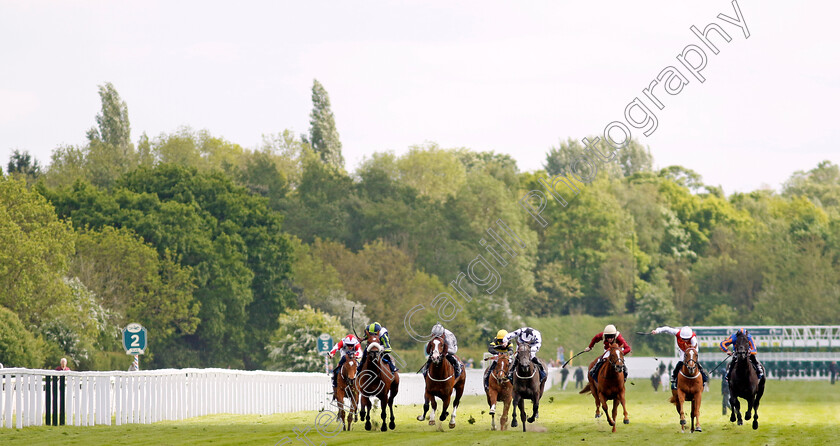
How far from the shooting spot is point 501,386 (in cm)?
2316

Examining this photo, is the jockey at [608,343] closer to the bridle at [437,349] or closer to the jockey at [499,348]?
the jockey at [499,348]

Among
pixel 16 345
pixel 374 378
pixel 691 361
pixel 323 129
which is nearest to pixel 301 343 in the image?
pixel 16 345

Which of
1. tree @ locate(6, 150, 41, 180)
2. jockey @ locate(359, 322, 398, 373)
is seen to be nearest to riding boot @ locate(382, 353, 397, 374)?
jockey @ locate(359, 322, 398, 373)

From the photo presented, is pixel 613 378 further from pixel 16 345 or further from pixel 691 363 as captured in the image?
pixel 16 345

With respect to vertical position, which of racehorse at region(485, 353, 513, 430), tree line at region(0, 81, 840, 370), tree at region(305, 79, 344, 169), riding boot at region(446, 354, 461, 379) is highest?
tree at region(305, 79, 344, 169)

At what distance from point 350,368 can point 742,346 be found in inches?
284

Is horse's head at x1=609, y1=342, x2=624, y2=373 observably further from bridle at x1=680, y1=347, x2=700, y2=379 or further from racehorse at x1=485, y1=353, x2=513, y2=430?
racehorse at x1=485, y1=353, x2=513, y2=430

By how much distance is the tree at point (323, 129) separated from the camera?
109 m

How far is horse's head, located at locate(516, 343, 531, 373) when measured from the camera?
22500 mm

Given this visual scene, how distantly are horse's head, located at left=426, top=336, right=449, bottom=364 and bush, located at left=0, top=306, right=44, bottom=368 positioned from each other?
92.6 ft

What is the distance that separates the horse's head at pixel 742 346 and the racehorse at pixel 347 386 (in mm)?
7024

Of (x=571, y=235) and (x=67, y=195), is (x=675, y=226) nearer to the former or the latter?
(x=571, y=235)

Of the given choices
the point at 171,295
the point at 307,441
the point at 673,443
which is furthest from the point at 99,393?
the point at 171,295

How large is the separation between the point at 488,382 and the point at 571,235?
8406cm
